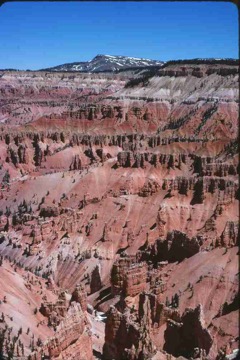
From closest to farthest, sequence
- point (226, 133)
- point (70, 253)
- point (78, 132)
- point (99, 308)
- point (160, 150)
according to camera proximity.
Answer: point (99, 308), point (70, 253), point (160, 150), point (226, 133), point (78, 132)

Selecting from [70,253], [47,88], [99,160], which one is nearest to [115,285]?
[70,253]

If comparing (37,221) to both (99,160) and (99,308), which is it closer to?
(99,308)

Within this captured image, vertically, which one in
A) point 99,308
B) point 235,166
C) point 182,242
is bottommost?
point 99,308

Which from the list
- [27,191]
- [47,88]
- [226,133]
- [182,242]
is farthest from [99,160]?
[47,88]

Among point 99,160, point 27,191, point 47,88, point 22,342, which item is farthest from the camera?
point 47,88

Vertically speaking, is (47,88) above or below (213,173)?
above

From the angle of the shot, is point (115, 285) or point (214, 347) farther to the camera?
point (115, 285)
